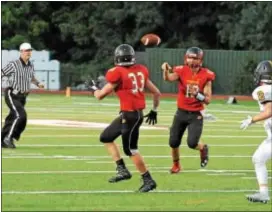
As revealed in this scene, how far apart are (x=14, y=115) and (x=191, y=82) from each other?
17.2 feet

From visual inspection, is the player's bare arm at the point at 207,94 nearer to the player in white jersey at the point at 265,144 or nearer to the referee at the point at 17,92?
the player in white jersey at the point at 265,144

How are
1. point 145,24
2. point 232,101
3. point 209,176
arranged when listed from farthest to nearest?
point 145,24
point 232,101
point 209,176

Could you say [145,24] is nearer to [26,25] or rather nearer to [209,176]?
[26,25]

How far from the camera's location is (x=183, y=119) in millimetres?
14461

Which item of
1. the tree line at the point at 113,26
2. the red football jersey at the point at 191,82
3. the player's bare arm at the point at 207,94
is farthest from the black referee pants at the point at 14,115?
the tree line at the point at 113,26

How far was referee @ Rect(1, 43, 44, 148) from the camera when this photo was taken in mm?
18203

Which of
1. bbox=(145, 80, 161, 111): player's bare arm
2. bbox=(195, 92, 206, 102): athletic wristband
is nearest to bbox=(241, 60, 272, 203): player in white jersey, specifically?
bbox=(145, 80, 161, 111): player's bare arm

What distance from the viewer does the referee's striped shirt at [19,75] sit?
18.2 meters

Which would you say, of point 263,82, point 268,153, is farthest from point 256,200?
point 263,82

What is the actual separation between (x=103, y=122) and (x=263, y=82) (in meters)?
14.6

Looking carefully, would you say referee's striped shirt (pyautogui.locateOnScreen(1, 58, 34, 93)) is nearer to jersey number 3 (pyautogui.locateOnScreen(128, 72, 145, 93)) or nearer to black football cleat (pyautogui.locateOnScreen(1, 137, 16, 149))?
black football cleat (pyautogui.locateOnScreen(1, 137, 16, 149))

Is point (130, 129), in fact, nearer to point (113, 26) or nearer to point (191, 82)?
point (191, 82)

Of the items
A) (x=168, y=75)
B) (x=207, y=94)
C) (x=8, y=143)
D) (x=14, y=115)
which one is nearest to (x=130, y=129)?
(x=168, y=75)

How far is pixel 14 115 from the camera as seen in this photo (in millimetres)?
18438
